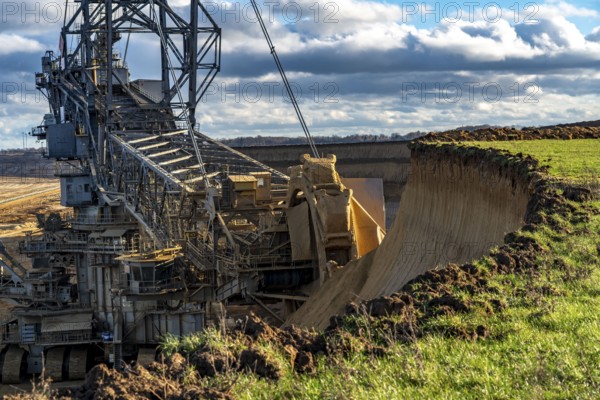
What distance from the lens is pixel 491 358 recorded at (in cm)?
875

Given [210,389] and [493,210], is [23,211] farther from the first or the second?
[210,389]

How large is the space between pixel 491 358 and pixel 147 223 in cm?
2753

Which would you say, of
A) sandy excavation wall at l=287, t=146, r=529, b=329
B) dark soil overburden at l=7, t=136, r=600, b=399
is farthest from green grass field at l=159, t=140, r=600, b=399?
sandy excavation wall at l=287, t=146, r=529, b=329

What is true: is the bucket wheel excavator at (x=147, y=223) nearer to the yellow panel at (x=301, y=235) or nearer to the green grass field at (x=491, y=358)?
the yellow panel at (x=301, y=235)

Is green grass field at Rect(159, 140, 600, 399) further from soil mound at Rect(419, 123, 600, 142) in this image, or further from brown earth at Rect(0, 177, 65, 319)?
brown earth at Rect(0, 177, 65, 319)

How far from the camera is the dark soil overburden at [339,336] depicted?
837 cm

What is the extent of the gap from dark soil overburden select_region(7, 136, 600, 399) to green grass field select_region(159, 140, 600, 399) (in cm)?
7

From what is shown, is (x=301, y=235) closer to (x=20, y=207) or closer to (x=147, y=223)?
(x=147, y=223)

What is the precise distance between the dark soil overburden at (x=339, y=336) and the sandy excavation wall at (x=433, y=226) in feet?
24.3

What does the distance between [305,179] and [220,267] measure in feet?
15.2

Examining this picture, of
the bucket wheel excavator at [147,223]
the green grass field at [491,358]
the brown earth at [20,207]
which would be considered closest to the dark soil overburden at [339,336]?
the green grass field at [491,358]

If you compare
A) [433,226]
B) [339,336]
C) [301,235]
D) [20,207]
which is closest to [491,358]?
[339,336]

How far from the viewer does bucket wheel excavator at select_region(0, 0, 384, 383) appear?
30.3 meters

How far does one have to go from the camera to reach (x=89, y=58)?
43844 millimetres
